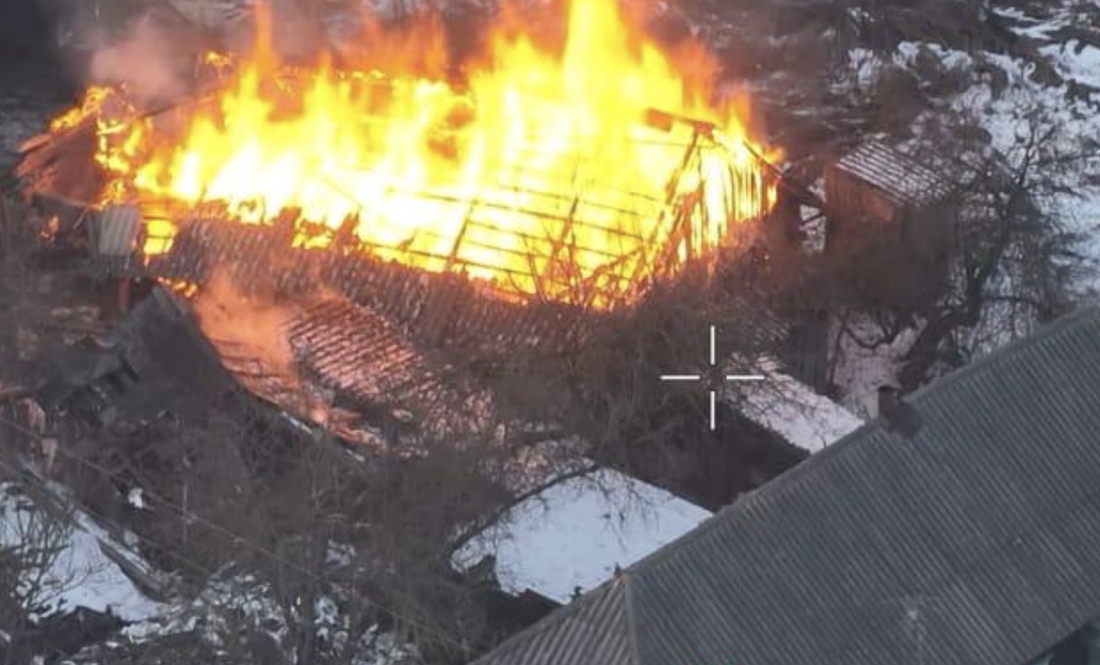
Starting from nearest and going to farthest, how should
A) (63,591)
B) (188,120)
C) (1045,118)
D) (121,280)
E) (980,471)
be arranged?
(980,471) < (63,591) < (121,280) < (188,120) < (1045,118)

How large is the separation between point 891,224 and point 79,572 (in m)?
10.5

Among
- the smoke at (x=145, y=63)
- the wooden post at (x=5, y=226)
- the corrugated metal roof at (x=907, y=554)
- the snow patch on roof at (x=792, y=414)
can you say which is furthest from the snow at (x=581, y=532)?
the smoke at (x=145, y=63)

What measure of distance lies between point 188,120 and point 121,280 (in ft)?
9.51

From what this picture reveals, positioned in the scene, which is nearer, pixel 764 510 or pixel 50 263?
pixel 764 510

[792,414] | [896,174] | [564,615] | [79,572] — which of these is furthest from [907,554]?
[896,174]

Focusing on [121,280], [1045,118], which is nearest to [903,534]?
[121,280]

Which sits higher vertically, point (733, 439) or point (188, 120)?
point (188, 120)

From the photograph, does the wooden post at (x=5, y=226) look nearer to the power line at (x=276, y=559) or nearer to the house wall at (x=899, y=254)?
the power line at (x=276, y=559)

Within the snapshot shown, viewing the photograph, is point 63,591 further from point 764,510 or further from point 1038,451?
point 1038,451

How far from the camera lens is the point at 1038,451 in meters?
16.3

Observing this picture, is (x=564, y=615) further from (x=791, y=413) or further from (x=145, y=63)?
(x=145, y=63)

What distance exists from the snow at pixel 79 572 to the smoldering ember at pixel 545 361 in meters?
0.04

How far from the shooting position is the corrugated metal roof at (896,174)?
22.8 meters
